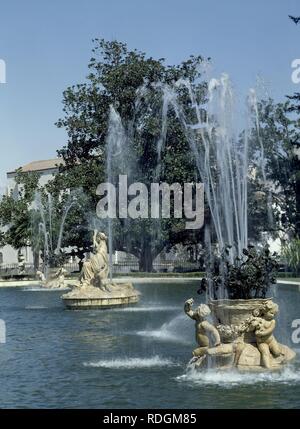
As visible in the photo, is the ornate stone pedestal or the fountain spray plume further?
the fountain spray plume

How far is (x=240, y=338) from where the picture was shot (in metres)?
13.2

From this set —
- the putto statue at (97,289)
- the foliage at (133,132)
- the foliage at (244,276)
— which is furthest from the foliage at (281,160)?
the foliage at (244,276)

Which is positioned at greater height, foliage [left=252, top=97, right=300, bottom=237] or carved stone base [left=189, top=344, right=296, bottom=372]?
foliage [left=252, top=97, right=300, bottom=237]

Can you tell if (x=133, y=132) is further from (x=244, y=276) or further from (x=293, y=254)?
(x=244, y=276)

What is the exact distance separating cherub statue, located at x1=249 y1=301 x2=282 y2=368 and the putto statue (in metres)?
14.3

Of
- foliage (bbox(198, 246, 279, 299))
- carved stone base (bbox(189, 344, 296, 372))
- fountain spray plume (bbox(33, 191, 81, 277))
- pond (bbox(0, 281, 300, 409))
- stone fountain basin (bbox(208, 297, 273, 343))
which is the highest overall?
fountain spray plume (bbox(33, 191, 81, 277))

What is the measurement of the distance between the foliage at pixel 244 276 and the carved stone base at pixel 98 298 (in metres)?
13.4

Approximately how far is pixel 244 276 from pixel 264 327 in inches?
41.4

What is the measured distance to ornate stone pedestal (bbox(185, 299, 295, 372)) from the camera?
13016 millimetres

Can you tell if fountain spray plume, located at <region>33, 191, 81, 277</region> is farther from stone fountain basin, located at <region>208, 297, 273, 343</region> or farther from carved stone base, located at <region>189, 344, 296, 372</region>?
carved stone base, located at <region>189, 344, 296, 372</region>

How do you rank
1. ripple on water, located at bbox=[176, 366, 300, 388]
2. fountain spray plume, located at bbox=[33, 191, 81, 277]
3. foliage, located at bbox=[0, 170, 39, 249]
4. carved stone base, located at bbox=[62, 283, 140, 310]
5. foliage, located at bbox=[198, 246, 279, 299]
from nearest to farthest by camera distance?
ripple on water, located at bbox=[176, 366, 300, 388], foliage, located at bbox=[198, 246, 279, 299], carved stone base, located at bbox=[62, 283, 140, 310], fountain spray plume, located at bbox=[33, 191, 81, 277], foliage, located at bbox=[0, 170, 39, 249]

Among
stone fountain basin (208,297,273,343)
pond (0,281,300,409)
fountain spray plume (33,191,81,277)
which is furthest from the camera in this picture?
fountain spray plume (33,191,81,277)

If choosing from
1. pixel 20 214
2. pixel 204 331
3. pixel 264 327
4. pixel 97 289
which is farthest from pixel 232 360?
pixel 20 214

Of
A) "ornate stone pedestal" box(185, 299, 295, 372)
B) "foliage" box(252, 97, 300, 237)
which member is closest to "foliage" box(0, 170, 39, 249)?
"foliage" box(252, 97, 300, 237)
